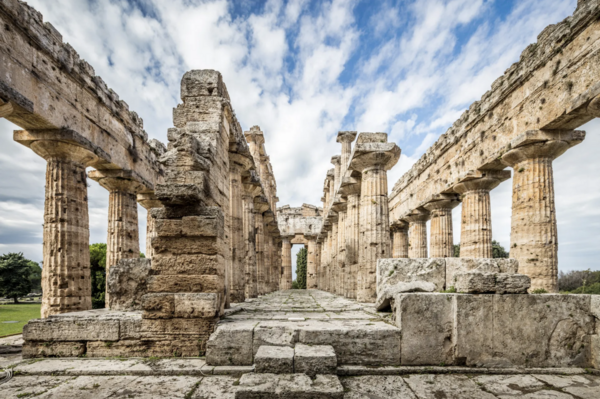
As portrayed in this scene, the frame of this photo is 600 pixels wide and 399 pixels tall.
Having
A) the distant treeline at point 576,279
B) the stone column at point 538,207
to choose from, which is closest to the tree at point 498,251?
the distant treeline at point 576,279

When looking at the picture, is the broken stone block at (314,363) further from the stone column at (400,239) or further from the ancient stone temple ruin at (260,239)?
the stone column at (400,239)

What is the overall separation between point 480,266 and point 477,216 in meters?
8.85

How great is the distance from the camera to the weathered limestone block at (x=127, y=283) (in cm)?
646

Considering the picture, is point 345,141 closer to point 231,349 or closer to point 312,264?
point 231,349

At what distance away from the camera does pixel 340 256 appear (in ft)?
55.4

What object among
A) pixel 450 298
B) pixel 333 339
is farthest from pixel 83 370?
pixel 450 298

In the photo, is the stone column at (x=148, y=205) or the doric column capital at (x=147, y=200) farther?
the stone column at (x=148, y=205)

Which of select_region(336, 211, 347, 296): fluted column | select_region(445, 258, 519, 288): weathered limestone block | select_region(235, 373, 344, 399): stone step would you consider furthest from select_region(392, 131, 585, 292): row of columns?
select_region(235, 373, 344, 399): stone step

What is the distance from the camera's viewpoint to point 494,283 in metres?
4.69

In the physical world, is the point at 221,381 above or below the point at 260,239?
below

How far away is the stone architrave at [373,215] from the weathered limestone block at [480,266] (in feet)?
15.4

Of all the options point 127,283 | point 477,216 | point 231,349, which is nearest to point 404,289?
point 231,349

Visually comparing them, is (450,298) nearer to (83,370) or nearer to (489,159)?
(83,370)

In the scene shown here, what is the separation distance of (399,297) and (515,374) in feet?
5.70
